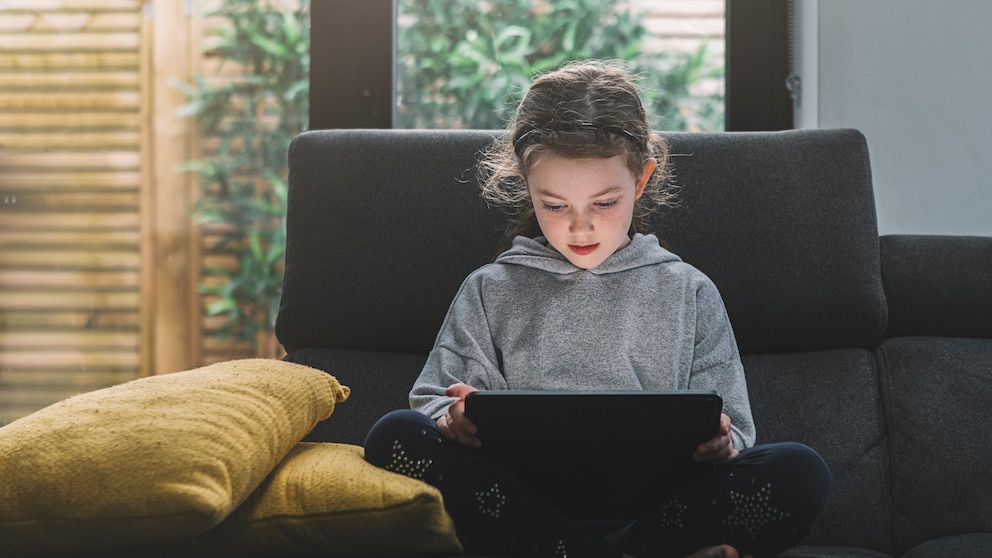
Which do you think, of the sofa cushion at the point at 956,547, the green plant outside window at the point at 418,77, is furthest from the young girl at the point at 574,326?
the green plant outside window at the point at 418,77

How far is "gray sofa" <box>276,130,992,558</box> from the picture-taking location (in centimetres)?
169

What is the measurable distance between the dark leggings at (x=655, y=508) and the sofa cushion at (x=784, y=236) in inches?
19.4

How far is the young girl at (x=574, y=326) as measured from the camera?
1.28 metres

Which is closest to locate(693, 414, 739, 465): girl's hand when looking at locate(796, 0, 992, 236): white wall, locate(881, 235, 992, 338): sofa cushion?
locate(881, 235, 992, 338): sofa cushion

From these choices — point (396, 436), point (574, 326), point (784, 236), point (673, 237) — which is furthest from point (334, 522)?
point (784, 236)

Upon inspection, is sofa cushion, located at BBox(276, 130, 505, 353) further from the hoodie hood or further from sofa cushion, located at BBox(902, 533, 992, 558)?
sofa cushion, located at BBox(902, 533, 992, 558)

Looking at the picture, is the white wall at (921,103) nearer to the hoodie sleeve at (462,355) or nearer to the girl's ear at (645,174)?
the girl's ear at (645,174)

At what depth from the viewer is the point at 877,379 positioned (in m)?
1.74

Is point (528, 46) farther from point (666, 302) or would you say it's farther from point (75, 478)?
point (75, 478)

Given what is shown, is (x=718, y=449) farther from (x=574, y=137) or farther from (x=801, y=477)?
(x=574, y=137)

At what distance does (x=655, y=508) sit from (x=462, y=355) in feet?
1.35

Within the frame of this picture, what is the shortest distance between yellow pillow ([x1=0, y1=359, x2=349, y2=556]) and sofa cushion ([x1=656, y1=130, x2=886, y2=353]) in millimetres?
850

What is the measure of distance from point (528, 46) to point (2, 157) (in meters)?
1.34

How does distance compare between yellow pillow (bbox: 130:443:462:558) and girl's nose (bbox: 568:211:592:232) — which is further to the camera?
girl's nose (bbox: 568:211:592:232)
